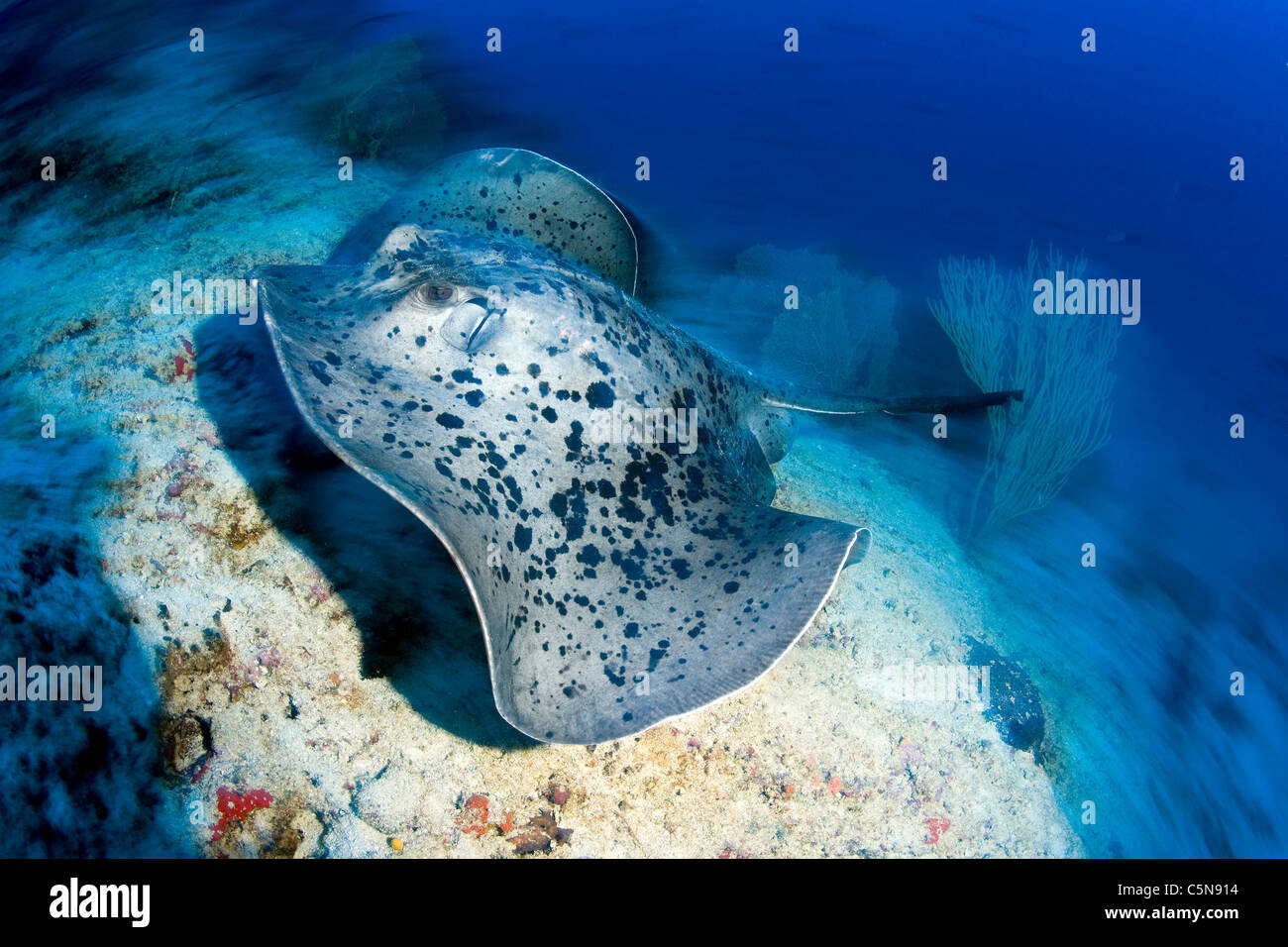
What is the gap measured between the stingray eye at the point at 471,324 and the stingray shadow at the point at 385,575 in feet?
2.95

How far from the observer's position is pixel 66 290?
4660mm

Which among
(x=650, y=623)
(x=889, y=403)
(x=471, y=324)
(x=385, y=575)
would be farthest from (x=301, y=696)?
(x=889, y=403)

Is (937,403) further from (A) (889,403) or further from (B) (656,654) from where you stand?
(B) (656,654)

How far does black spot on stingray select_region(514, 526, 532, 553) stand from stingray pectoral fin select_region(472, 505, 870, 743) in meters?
0.11

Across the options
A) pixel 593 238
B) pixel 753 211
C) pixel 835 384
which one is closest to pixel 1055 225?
pixel 753 211

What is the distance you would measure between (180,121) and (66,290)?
4.17m

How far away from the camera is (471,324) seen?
2.71 m

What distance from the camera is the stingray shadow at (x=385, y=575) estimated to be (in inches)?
112

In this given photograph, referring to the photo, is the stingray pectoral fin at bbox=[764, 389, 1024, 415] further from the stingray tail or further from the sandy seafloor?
the sandy seafloor

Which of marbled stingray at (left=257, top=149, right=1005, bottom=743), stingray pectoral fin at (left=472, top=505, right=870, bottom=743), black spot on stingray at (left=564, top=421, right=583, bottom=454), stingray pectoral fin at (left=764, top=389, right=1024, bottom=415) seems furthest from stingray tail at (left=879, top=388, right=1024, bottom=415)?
black spot on stingray at (left=564, top=421, right=583, bottom=454)

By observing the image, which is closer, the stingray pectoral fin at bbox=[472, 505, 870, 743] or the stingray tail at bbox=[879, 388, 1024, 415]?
the stingray pectoral fin at bbox=[472, 505, 870, 743]

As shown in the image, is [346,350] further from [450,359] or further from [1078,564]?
[1078,564]

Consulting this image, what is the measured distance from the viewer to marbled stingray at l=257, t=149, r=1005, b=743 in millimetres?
2113

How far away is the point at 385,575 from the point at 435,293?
4.52 ft
